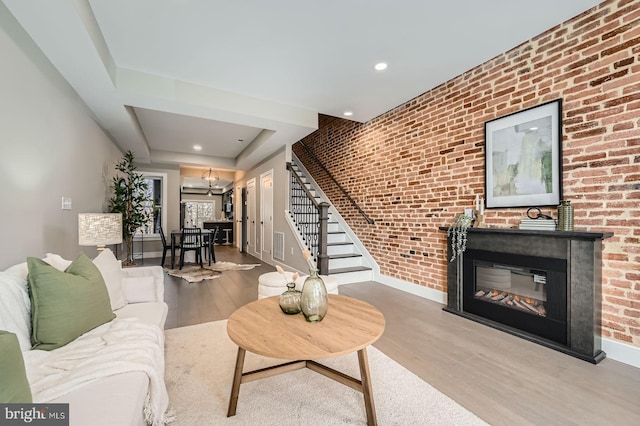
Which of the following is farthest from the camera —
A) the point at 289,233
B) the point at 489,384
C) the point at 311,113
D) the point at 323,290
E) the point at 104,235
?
the point at 289,233

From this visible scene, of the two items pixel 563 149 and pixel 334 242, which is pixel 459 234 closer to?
pixel 563 149

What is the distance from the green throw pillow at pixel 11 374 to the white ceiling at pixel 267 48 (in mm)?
2173

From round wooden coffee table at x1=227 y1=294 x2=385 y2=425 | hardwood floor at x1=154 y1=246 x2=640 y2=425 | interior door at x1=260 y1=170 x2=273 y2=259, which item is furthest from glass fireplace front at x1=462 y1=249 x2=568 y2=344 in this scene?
interior door at x1=260 y1=170 x2=273 y2=259

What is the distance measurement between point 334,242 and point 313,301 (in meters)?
3.69

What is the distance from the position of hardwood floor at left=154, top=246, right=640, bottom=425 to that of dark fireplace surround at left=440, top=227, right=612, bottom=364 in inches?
4.9

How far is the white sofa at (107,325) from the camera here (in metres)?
1.04

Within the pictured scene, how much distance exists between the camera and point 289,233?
17.5 ft

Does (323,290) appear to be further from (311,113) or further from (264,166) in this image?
(264,166)

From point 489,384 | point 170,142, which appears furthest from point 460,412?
point 170,142

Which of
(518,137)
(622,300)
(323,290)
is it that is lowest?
(622,300)

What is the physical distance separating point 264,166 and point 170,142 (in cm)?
216

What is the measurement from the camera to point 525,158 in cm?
276

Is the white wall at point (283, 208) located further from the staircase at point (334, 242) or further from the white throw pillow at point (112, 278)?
the white throw pillow at point (112, 278)

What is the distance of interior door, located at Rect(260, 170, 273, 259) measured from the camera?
6.27 metres
